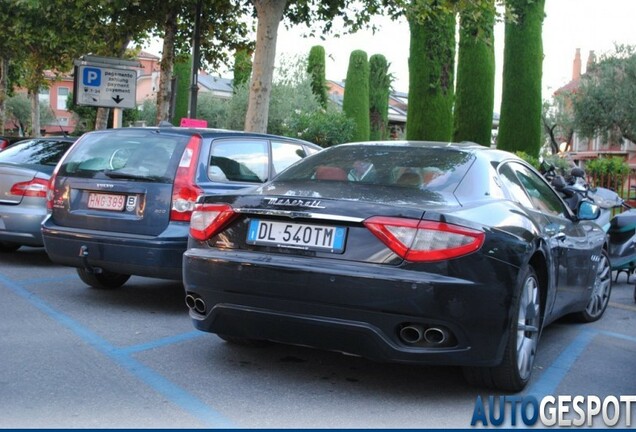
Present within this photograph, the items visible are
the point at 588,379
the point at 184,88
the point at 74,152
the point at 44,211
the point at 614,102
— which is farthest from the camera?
the point at 184,88

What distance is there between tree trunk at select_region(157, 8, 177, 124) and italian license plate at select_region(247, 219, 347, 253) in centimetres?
1579

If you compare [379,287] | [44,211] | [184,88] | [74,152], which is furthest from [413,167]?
[184,88]

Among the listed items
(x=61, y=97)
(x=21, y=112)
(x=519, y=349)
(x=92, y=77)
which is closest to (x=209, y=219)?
(x=519, y=349)

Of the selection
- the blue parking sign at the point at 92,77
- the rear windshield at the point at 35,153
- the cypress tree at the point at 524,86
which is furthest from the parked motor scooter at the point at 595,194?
the cypress tree at the point at 524,86

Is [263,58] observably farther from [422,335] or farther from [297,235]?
[422,335]

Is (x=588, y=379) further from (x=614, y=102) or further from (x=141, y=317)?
(x=614, y=102)

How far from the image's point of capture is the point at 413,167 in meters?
5.12

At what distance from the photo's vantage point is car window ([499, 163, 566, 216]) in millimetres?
5426

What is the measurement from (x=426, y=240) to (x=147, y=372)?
1947 mm

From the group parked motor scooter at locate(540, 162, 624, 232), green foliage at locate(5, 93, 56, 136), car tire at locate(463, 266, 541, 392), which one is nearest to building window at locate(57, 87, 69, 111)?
green foliage at locate(5, 93, 56, 136)

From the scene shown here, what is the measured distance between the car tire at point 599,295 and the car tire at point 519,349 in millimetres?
2191

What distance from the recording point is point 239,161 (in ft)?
24.5

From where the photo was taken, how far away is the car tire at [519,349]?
14.9 feet

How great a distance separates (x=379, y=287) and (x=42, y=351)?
2.49 metres
